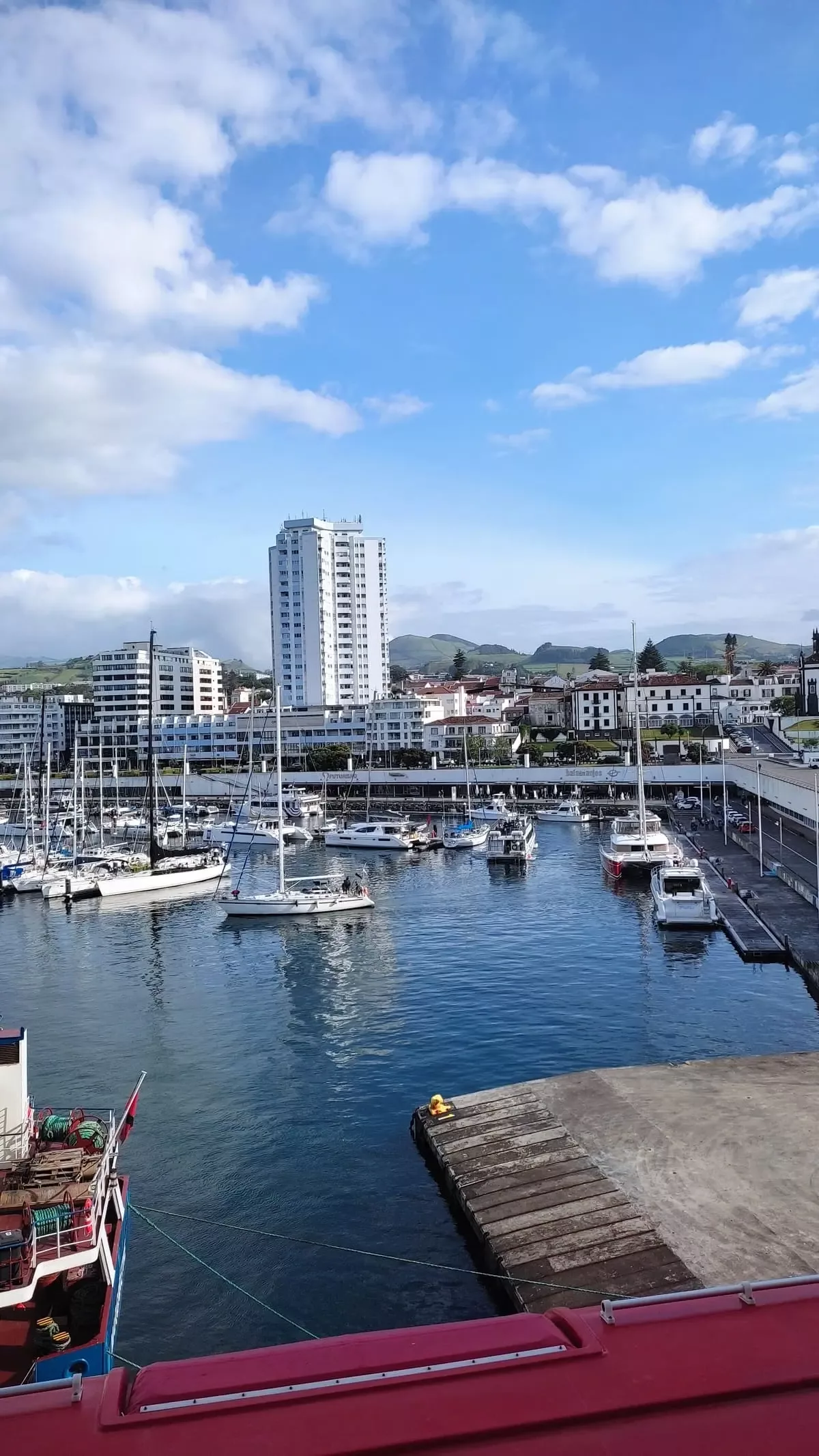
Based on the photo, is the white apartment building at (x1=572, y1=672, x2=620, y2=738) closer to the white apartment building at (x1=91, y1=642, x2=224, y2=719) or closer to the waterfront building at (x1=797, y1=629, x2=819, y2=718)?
the waterfront building at (x1=797, y1=629, x2=819, y2=718)

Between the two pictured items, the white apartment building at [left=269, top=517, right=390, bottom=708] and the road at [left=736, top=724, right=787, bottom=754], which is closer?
the road at [left=736, top=724, right=787, bottom=754]

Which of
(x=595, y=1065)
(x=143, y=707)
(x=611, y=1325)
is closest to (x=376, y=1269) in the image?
(x=595, y=1065)

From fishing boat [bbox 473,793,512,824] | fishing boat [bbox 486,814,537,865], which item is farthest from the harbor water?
fishing boat [bbox 473,793,512,824]

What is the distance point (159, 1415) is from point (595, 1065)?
19526 millimetres

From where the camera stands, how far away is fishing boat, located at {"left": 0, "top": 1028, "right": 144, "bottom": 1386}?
11.3m

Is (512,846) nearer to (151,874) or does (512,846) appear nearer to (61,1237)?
(151,874)

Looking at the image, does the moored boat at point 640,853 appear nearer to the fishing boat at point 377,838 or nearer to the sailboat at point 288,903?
the sailboat at point 288,903

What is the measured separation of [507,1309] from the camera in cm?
1301

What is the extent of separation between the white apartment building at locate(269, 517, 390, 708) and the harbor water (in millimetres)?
109719

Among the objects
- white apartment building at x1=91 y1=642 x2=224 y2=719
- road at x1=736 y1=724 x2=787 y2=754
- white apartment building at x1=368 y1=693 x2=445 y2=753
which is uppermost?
white apartment building at x1=91 y1=642 x2=224 y2=719

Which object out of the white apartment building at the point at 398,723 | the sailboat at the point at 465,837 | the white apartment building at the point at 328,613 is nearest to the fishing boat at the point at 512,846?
the sailboat at the point at 465,837

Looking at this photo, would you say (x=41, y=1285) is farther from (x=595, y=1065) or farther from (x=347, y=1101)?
(x=595, y=1065)

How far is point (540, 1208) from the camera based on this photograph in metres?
14.6

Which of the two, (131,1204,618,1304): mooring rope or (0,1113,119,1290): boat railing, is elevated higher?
(0,1113,119,1290): boat railing
